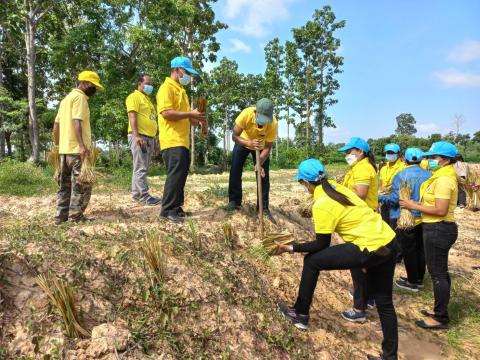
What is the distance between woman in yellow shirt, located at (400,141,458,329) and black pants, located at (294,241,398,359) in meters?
1.10

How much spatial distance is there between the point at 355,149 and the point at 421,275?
239 cm

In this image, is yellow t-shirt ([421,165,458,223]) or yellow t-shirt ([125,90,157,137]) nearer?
yellow t-shirt ([421,165,458,223])

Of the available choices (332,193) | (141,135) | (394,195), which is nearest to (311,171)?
(332,193)

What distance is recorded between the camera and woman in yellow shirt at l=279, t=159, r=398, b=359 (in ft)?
9.20

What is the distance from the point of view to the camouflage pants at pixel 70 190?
12.9 feet

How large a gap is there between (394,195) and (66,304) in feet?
14.3

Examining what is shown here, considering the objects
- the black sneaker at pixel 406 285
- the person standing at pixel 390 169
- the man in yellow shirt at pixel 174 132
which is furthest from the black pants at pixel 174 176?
the black sneaker at pixel 406 285

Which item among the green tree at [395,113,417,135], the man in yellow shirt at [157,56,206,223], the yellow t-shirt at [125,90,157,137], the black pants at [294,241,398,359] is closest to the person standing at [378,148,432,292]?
the black pants at [294,241,398,359]

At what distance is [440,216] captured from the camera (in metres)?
3.61

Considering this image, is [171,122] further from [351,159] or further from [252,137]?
[351,159]

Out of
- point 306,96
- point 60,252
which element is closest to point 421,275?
point 60,252

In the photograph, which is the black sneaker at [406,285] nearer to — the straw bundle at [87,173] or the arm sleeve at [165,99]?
the arm sleeve at [165,99]

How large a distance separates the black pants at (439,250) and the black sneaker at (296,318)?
162 centimetres

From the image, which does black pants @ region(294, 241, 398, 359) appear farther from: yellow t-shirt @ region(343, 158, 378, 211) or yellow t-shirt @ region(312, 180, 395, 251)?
yellow t-shirt @ region(343, 158, 378, 211)
